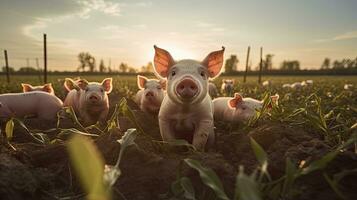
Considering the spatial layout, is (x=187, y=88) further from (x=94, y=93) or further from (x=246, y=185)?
(x=94, y=93)

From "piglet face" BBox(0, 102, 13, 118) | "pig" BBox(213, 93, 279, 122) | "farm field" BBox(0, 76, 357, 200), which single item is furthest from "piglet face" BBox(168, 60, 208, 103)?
"piglet face" BBox(0, 102, 13, 118)

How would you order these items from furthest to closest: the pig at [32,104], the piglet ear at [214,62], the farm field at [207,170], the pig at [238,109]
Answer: the pig at [32,104]
the pig at [238,109]
the piglet ear at [214,62]
the farm field at [207,170]

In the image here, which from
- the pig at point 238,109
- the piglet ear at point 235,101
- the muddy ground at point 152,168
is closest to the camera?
the muddy ground at point 152,168

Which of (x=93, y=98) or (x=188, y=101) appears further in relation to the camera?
(x=93, y=98)

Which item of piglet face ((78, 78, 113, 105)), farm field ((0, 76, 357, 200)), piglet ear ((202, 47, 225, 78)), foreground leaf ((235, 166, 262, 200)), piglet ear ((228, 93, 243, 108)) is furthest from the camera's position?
piglet face ((78, 78, 113, 105))

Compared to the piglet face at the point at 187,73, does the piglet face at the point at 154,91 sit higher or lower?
lower

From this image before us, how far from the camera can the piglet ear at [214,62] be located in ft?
13.2

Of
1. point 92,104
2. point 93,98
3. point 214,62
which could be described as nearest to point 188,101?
point 214,62

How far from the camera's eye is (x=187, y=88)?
3377 millimetres

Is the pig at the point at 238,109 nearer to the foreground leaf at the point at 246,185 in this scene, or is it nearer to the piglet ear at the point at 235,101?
the piglet ear at the point at 235,101

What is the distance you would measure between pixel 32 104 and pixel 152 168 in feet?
15.5

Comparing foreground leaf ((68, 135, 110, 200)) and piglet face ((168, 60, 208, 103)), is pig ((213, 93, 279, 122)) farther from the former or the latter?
foreground leaf ((68, 135, 110, 200))

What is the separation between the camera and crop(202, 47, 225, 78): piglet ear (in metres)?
4.03

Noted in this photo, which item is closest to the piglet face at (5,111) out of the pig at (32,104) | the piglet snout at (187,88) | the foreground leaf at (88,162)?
the pig at (32,104)
